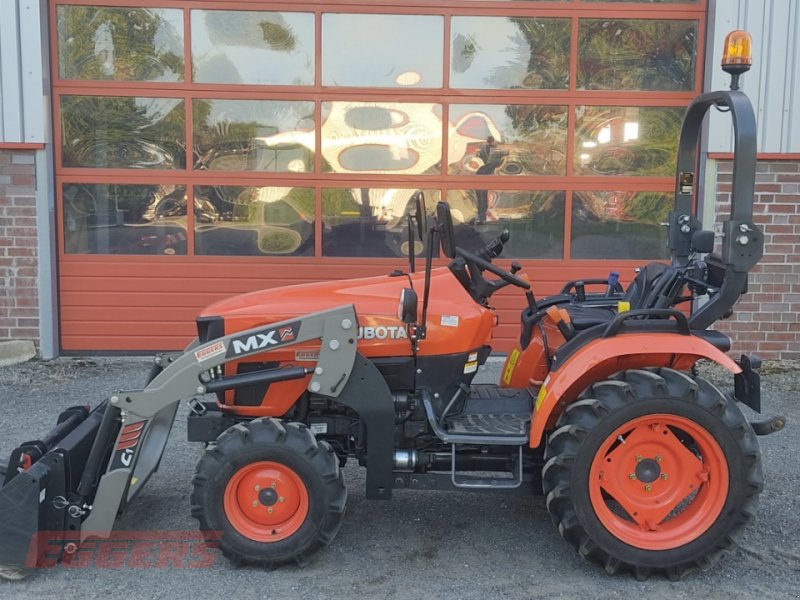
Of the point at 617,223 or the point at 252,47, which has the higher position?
the point at 252,47

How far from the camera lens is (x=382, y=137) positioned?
22.9 feet

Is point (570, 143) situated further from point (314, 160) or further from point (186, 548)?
point (186, 548)

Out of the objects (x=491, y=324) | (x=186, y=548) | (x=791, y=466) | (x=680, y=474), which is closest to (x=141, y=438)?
(x=186, y=548)

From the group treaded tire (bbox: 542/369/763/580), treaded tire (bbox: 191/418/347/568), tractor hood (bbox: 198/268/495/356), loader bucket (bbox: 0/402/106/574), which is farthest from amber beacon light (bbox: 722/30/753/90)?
loader bucket (bbox: 0/402/106/574)

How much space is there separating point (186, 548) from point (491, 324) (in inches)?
70.3

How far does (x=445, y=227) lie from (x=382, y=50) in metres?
4.11

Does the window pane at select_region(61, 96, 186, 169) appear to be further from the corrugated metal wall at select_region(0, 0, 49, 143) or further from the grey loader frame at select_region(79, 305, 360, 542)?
the grey loader frame at select_region(79, 305, 360, 542)

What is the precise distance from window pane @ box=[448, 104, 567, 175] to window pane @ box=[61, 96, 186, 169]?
2604mm

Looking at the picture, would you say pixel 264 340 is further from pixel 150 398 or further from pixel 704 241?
pixel 704 241

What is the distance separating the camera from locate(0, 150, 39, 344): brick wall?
6742 millimetres

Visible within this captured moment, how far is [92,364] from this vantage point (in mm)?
6887

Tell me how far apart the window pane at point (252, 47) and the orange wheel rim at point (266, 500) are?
4.65m

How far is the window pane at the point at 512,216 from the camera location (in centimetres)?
704

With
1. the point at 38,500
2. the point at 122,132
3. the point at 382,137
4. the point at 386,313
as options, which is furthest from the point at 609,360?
the point at 122,132
